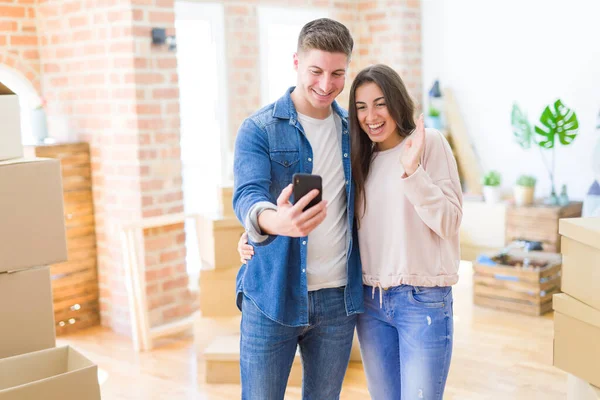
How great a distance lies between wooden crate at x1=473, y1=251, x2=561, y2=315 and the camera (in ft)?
14.4

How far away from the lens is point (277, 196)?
1885 millimetres

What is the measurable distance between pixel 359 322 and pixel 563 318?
587 mm

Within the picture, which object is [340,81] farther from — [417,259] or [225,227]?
[225,227]

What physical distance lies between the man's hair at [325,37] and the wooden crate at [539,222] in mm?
3629

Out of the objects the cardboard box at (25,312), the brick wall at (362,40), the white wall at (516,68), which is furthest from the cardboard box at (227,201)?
the white wall at (516,68)

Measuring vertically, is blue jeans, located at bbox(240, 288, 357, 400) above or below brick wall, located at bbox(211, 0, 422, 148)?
below

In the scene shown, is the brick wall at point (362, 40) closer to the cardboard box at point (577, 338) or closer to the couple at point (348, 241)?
the couple at point (348, 241)

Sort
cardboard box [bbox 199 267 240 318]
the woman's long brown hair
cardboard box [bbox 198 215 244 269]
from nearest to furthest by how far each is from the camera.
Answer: the woman's long brown hair
cardboard box [bbox 198 215 244 269]
cardboard box [bbox 199 267 240 318]

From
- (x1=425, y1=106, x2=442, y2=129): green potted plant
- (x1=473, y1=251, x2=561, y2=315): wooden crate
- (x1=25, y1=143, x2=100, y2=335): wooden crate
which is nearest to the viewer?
(x1=25, y1=143, x2=100, y2=335): wooden crate

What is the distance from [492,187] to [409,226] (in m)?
3.79

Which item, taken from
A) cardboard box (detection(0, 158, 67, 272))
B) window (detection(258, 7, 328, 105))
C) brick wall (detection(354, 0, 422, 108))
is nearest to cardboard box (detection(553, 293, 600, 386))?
cardboard box (detection(0, 158, 67, 272))

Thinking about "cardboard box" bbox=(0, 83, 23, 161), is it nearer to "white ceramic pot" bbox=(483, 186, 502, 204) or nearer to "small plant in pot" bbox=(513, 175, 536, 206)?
"small plant in pot" bbox=(513, 175, 536, 206)

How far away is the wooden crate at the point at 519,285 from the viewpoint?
440cm

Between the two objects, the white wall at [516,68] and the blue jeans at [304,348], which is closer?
the blue jeans at [304,348]
